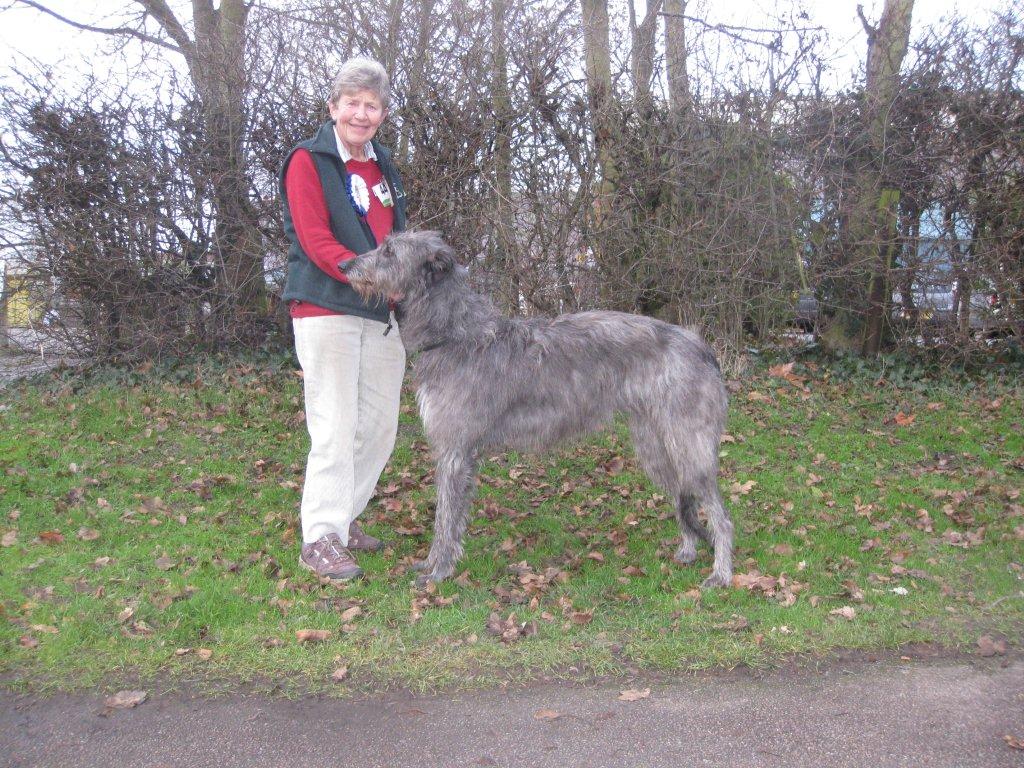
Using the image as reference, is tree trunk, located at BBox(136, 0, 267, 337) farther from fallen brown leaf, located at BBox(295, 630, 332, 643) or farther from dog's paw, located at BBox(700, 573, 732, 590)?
dog's paw, located at BBox(700, 573, 732, 590)

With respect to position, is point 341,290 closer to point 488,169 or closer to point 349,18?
point 488,169

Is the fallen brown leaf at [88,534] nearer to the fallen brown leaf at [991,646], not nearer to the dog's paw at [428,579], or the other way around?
the dog's paw at [428,579]

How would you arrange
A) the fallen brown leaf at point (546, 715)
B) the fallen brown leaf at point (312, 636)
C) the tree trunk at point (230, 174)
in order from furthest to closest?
the tree trunk at point (230, 174)
the fallen brown leaf at point (312, 636)
the fallen brown leaf at point (546, 715)

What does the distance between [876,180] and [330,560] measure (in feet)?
24.2

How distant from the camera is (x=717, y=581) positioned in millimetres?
4766

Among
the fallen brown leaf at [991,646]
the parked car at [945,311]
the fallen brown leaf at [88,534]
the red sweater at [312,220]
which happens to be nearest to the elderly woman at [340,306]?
the red sweater at [312,220]

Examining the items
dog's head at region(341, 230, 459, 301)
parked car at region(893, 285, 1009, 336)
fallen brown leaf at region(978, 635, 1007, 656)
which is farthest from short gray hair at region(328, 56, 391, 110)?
parked car at region(893, 285, 1009, 336)

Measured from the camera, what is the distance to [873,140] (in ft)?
30.2

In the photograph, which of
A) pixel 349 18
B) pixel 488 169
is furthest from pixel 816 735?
pixel 349 18

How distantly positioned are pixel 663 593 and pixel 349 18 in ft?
22.9

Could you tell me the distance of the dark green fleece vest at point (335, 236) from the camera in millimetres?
4602

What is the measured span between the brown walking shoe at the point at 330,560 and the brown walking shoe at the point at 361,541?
0.43m

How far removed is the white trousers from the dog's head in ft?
1.01

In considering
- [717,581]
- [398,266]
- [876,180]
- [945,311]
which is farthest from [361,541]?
[945,311]
